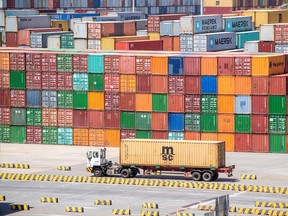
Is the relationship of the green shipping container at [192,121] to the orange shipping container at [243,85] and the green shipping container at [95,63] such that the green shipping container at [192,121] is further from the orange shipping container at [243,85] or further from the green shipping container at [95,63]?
the green shipping container at [95,63]

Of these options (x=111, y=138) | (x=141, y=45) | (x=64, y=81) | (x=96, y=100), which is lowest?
(x=111, y=138)

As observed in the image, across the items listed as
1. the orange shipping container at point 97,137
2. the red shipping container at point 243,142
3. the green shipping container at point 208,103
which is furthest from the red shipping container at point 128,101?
the red shipping container at point 243,142

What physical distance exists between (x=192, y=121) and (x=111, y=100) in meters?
9.34

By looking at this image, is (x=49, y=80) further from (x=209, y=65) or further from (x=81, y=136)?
(x=209, y=65)

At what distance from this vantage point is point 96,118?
400 ft

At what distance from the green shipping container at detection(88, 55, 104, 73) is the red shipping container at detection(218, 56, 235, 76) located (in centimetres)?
1297

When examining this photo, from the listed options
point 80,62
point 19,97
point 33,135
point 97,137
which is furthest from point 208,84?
point 19,97

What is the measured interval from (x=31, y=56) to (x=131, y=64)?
38.6 ft

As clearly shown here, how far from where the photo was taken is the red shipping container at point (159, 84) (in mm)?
118562

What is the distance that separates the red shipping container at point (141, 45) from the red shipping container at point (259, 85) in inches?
1118

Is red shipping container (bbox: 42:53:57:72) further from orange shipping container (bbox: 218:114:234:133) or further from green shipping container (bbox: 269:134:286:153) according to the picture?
green shipping container (bbox: 269:134:286:153)

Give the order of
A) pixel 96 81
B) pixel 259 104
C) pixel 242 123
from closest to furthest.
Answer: pixel 259 104, pixel 242 123, pixel 96 81

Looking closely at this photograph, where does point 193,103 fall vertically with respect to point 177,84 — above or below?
below

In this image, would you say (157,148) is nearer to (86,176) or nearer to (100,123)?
(86,176)
